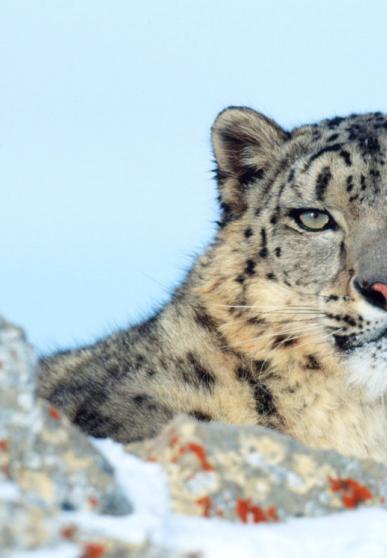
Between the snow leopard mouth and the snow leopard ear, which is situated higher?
the snow leopard ear

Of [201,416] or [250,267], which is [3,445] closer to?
[201,416]

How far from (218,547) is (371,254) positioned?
2729 millimetres

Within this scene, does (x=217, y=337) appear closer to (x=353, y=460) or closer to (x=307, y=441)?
(x=307, y=441)

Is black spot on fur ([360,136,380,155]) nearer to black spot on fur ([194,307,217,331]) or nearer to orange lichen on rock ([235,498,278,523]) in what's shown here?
black spot on fur ([194,307,217,331])

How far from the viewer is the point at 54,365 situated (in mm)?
6547

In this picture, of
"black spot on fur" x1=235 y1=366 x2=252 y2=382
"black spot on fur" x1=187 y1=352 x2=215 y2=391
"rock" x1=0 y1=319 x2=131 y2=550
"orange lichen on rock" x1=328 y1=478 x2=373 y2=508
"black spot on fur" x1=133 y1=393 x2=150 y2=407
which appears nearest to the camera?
"rock" x1=0 y1=319 x2=131 y2=550

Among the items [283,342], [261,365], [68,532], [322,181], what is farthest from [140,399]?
[68,532]

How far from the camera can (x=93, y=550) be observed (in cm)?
259

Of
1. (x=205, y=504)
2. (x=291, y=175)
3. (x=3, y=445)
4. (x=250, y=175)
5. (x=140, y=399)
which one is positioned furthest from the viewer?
(x=250, y=175)

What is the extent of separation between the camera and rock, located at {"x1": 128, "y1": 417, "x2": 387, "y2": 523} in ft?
10.4

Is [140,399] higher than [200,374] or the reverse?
the reverse

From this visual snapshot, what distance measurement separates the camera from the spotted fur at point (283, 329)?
5.19 metres

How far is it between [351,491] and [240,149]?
3.21m

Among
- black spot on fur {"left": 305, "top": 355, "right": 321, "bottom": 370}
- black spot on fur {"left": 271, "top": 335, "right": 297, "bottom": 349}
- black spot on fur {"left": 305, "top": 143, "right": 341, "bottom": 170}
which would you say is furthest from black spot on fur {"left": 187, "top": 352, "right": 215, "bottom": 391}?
black spot on fur {"left": 305, "top": 143, "right": 341, "bottom": 170}
